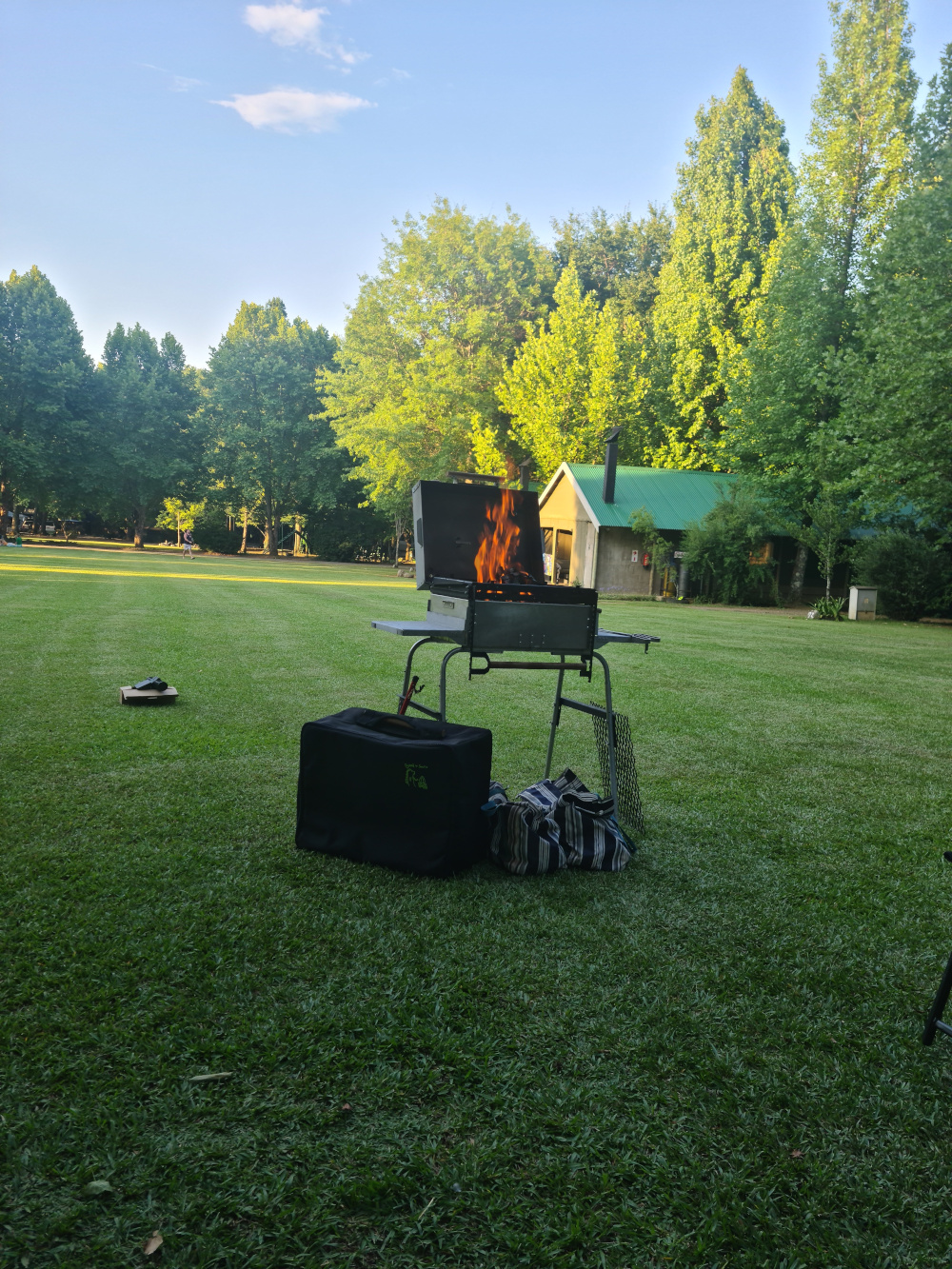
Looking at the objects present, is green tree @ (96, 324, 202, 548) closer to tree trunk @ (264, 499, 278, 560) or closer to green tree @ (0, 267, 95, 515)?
green tree @ (0, 267, 95, 515)

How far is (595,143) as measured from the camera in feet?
89.4

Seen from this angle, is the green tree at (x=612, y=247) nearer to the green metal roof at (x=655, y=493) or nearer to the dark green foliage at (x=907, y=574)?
the green metal roof at (x=655, y=493)

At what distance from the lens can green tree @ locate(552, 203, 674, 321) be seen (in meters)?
46.3

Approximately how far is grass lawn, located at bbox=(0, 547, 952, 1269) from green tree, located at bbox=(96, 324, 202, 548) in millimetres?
41466

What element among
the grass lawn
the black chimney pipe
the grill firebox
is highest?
the black chimney pipe

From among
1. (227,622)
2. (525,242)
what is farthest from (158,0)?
(525,242)

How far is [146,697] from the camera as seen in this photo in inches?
246

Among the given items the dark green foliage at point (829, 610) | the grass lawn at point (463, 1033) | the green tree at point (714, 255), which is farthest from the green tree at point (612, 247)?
the grass lawn at point (463, 1033)

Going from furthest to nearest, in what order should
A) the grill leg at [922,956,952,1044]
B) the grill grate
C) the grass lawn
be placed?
the grill grate, the grill leg at [922,956,952,1044], the grass lawn

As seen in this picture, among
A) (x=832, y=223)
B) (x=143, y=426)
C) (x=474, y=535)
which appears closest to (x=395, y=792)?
(x=474, y=535)

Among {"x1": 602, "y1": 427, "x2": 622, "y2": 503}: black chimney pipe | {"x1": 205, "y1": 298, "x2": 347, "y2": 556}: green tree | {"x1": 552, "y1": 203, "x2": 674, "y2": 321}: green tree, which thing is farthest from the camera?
→ {"x1": 552, "y1": 203, "x2": 674, "y2": 321}: green tree

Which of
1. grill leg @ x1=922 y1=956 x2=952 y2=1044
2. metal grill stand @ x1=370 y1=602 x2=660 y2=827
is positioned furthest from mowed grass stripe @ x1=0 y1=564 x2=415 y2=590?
grill leg @ x1=922 y1=956 x2=952 y2=1044

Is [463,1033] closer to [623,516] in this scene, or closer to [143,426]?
[623,516]

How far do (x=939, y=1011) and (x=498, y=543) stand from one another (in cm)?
303
